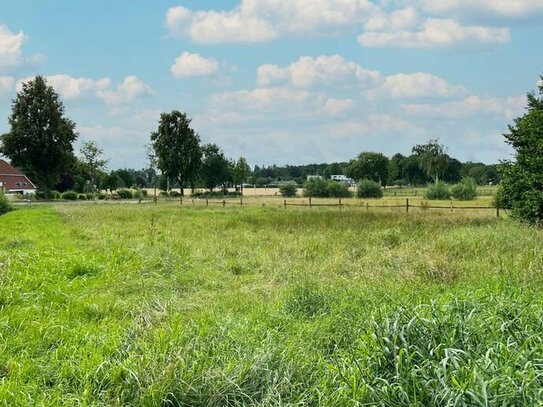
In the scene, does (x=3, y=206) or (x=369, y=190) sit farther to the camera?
(x=369, y=190)

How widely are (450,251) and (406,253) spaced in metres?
1.45

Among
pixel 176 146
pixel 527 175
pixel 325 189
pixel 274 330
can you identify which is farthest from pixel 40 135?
pixel 274 330

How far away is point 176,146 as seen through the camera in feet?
214

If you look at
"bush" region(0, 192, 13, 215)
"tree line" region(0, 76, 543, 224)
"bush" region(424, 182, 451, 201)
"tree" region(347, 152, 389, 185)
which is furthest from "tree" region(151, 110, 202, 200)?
"tree" region(347, 152, 389, 185)

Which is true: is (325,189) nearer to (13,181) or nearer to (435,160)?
(435,160)

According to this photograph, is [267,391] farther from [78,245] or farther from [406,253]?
[78,245]

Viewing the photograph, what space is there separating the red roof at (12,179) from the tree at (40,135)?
121ft

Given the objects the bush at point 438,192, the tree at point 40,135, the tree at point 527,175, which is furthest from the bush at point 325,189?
the tree at point 527,175

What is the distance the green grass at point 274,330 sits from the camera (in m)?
3.83

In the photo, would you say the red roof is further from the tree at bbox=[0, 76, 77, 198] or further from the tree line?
the tree at bbox=[0, 76, 77, 198]

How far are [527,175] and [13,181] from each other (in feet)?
302

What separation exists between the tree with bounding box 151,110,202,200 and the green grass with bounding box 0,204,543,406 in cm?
5419

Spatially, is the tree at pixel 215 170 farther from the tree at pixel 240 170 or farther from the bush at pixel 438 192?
the bush at pixel 438 192

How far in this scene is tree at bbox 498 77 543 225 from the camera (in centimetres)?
1967
